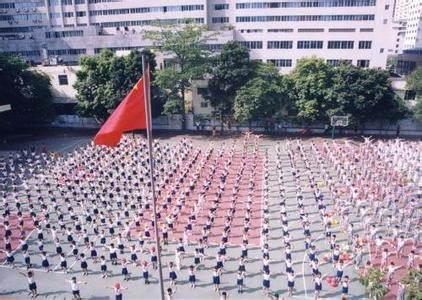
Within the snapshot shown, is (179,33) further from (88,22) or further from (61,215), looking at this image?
(88,22)

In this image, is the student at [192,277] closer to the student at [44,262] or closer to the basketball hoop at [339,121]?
the student at [44,262]

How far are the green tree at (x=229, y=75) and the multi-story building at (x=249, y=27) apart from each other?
37.9 feet

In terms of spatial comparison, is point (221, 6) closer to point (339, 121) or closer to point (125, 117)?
point (339, 121)

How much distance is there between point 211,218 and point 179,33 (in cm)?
2220

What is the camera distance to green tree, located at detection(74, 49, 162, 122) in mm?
32688

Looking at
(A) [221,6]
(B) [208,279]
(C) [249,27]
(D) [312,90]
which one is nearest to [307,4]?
(C) [249,27]

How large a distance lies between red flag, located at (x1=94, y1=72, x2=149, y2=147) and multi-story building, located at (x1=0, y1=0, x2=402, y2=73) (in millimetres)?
35094

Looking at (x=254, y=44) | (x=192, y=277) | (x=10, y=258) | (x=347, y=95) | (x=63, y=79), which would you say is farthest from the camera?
(x=254, y=44)

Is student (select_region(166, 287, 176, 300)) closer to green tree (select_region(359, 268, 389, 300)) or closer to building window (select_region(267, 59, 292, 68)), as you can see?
green tree (select_region(359, 268, 389, 300))

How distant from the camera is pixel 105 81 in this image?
33531 mm

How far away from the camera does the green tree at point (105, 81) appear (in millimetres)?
32688

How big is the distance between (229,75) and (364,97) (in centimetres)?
1121

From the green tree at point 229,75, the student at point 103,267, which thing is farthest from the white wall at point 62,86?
the student at point 103,267

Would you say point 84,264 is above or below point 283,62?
below
